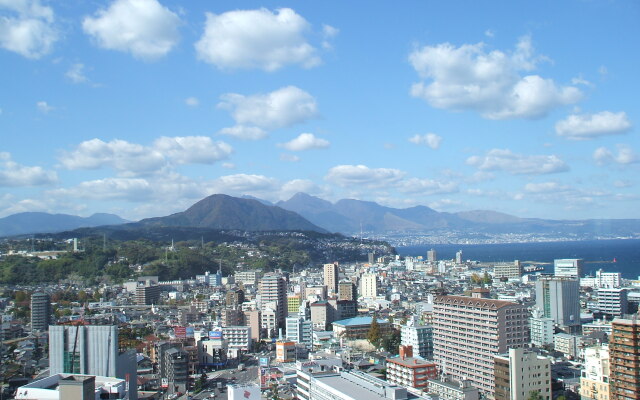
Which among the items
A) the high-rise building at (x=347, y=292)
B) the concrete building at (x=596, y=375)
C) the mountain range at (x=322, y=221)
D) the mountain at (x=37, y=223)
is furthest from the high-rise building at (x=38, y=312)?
the mountain at (x=37, y=223)

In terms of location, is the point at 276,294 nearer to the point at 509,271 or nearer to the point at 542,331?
the point at 542,331

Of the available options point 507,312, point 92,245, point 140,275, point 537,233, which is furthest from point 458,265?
point 537,233

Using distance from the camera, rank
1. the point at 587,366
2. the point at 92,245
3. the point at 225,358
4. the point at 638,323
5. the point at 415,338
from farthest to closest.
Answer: the point at 92,245 → the point at 225,358 → the point at 415,338 → the point at 587,366 → the point at 638,323

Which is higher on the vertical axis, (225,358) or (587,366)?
(587,366)

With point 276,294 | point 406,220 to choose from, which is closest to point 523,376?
point 276,294

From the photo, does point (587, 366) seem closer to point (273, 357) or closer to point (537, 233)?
point (273, 357)

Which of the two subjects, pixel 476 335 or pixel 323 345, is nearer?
pixel 476 335

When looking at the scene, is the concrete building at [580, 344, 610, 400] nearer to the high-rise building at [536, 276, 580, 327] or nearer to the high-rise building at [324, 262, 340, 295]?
the high-rise building at [536, 276, 580, 327]
